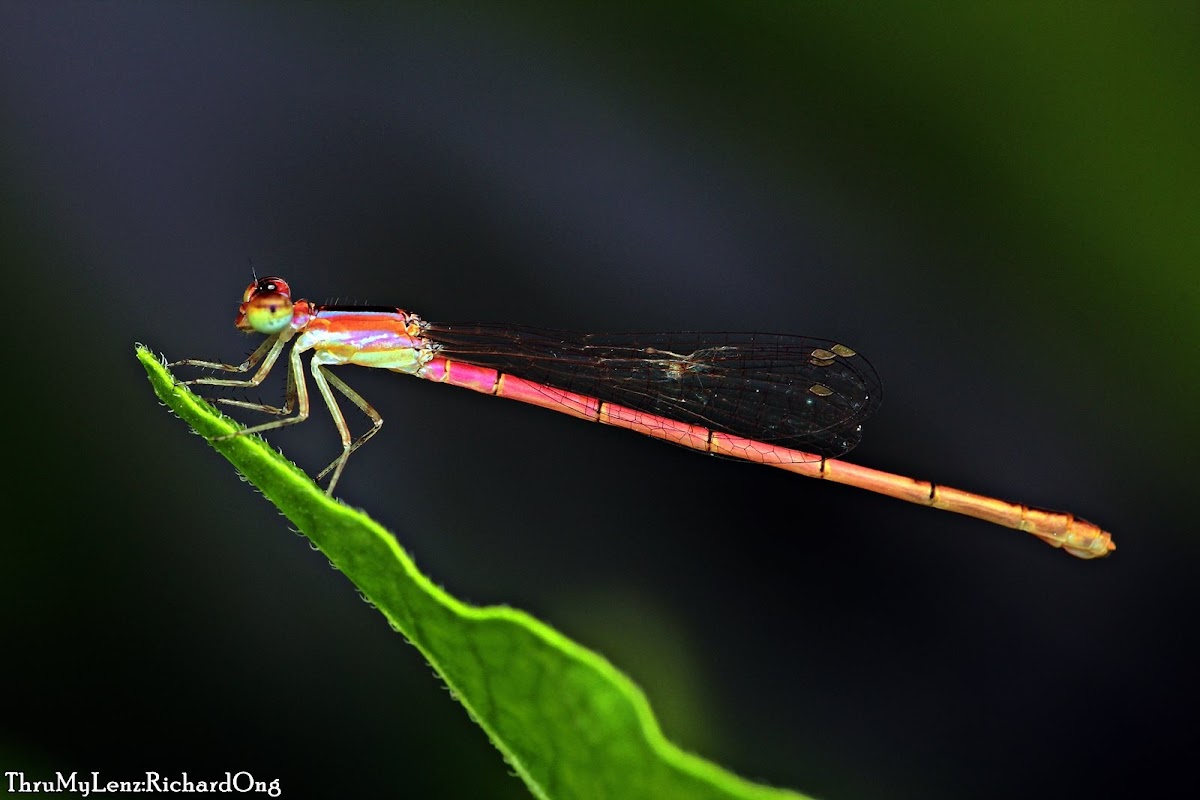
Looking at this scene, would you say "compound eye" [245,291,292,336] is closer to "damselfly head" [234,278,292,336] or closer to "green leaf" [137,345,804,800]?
"damselfly head" [234,278,292,336]

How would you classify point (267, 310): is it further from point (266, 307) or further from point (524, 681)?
point (524, 681)

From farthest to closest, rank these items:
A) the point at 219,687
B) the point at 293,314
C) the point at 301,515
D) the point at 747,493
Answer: the point at 747,493
the point at 219,687
the point at 293,314
the point at 301,515

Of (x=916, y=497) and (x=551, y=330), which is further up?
(x=551, y=330)

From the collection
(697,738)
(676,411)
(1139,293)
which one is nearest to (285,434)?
(676,411)

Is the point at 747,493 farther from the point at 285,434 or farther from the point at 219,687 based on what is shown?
the point at 219,687

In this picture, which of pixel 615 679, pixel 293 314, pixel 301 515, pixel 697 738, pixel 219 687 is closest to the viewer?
pixel 615 679

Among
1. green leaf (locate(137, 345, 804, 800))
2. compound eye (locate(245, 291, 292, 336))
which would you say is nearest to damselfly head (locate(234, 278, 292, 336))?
compound eye (locate(245, 291, 292, 336))
